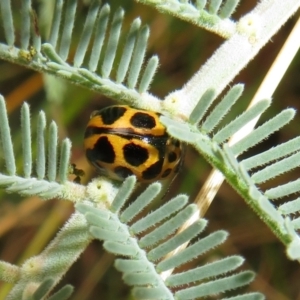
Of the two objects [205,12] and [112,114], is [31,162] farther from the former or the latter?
[205,12]

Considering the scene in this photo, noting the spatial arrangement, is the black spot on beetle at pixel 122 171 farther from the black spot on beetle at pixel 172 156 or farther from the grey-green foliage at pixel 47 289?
the grey-green foliage at pixel 47 289

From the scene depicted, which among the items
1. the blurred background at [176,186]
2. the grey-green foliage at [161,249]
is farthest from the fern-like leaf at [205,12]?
the blurred background at [176,186]

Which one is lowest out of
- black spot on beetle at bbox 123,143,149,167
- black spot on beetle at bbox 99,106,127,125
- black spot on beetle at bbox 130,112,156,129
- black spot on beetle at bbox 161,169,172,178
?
black spot on beetle at bbox 161,169,172,178

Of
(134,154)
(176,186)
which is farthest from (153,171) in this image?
(176,186)

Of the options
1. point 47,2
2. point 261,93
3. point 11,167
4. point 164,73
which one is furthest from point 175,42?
point 11,167

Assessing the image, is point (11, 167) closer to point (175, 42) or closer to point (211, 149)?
point (211, 149)

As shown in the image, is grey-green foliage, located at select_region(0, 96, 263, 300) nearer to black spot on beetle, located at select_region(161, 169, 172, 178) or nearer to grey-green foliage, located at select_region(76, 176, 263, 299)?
grey-green foliage, located at select_region(76, 176, 263, 299)

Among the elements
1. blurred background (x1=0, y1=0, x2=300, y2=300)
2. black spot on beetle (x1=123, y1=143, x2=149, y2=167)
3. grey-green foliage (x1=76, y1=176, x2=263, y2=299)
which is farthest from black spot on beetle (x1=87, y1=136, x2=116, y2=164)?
blurred background (x1=0, y1=0, x2=300, y2=300)
